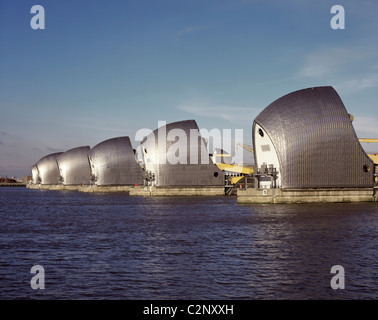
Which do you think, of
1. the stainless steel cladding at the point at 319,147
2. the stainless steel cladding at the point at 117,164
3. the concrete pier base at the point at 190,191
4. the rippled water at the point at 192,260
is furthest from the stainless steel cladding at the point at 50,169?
the rippled water at the point at 192,260

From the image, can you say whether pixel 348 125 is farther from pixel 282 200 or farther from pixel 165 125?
pixel 165 125

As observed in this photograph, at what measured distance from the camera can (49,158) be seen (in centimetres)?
19212

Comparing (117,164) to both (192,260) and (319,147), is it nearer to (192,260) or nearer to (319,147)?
(319,147)

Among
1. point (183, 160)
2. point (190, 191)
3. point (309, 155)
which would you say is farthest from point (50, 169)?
point (309, 155)

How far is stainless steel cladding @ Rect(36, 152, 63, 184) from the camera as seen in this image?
621 ft

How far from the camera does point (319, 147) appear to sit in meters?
65.5

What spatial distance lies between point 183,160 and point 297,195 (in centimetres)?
3723

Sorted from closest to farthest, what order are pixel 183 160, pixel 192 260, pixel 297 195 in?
pixel 192 260 < pixel 297 195 < pixel 183 160

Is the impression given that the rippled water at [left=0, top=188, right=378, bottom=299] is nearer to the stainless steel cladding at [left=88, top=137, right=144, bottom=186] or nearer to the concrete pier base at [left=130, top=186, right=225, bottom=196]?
the concrete pier base at [left=130, top=186, right=225, bottom=196]

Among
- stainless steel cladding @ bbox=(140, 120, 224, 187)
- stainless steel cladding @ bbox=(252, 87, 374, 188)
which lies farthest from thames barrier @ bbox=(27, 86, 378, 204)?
stainless steel cladding @ bbox=(140, 120, 224, 187)

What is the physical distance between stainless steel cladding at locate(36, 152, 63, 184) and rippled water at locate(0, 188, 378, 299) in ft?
503

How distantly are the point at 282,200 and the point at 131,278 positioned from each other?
45.5m
